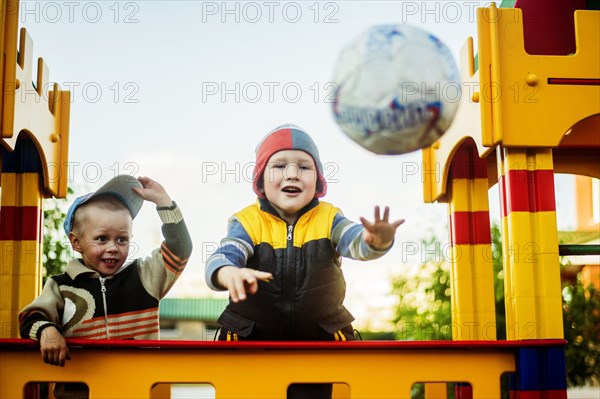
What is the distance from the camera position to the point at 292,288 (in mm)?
3627

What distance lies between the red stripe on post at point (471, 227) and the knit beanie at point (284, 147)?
132 centimetres

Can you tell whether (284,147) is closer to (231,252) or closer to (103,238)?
(231,252)

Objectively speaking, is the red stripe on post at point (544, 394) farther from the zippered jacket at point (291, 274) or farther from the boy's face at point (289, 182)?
the boy's face at point (289, 182)

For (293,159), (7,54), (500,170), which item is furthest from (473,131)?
(7,54)

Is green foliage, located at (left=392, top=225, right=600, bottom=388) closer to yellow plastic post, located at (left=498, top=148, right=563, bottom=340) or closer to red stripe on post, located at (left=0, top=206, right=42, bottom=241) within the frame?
yellow plastic post, located at (left=498, top=148, right=563, bottom=340)

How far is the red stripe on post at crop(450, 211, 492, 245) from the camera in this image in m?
4.81

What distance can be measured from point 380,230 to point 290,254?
0.50m

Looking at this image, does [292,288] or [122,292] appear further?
[122,292]

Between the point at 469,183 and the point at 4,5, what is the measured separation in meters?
2.80

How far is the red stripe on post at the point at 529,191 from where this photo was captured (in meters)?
3.78

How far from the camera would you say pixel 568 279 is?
11875 mm

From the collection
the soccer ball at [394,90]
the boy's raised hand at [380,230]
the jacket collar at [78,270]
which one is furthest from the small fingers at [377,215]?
the jacket collar at [78,270]

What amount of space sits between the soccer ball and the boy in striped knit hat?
526 mm

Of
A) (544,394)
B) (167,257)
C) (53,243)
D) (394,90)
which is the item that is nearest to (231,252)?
(167,257)
